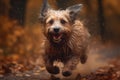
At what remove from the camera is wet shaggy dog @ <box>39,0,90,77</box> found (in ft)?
30.4

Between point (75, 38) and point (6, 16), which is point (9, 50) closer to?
point (6, 16)

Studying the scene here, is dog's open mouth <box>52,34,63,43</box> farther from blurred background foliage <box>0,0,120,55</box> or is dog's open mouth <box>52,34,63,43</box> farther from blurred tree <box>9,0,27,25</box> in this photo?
blurred tree <box>9,0,27,25</box>

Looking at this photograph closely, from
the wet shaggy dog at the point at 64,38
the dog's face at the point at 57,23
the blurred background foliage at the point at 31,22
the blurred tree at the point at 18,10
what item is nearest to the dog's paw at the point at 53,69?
the wet shaggy dog at the point at 64,38

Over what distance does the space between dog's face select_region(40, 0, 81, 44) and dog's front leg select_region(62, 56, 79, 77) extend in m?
0.38

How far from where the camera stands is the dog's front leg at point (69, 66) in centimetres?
941

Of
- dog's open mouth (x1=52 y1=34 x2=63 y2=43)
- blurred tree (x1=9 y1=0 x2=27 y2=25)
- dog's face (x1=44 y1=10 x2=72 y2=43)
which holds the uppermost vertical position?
blurred tree (x1=9 y1=0 x2=27 y2=25)

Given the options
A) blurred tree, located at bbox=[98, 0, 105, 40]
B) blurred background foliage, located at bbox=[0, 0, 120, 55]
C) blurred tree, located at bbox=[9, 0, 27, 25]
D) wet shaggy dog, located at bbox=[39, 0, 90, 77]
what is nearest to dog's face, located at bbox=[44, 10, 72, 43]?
wet shaggy dog, located at bbox=[39, 0, 90, 77]

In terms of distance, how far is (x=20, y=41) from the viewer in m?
13.2

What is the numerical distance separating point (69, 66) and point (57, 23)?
0.82 meters

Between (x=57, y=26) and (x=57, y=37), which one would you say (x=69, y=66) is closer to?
(x=57, y=37)

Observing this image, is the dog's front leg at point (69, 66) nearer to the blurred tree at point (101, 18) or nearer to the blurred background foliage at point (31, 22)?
the blurred background foliage at point (31, 22)

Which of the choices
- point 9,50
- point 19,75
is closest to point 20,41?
point 9,50

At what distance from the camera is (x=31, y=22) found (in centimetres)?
1269

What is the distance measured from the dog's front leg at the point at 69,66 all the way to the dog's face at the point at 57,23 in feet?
1.25
